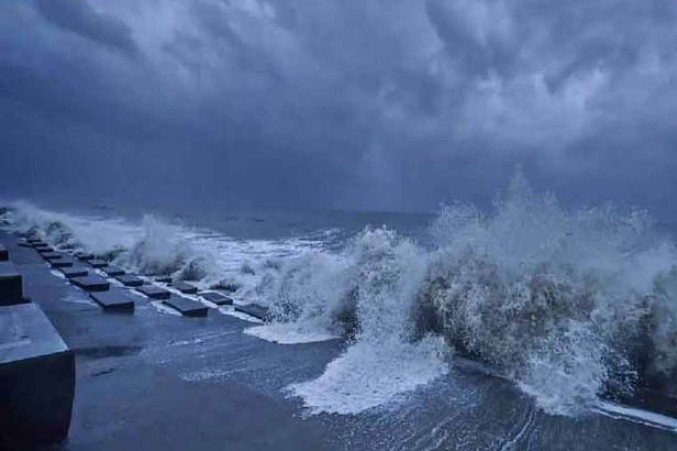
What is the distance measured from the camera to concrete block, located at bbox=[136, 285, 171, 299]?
8578 mm

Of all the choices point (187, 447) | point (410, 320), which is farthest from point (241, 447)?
point (410, 320)

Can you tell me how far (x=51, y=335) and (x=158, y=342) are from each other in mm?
2607

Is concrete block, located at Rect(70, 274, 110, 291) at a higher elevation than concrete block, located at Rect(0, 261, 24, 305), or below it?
below

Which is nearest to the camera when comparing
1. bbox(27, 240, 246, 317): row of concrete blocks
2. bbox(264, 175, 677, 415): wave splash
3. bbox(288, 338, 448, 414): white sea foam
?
bbox(288, 338, 448, 414): white sea foam

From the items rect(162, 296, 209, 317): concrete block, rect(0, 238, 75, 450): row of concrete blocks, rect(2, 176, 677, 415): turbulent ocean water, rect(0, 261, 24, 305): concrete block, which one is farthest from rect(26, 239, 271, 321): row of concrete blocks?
rect(0, 238, 75, 450): row of concrete blocks

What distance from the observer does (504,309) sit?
5.73 metres

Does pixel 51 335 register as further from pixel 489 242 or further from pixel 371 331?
pixel 489 242

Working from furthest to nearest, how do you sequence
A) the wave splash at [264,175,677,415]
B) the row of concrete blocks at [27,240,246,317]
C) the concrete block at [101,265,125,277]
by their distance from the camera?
the concrete block at [101,265,125,277]
the row of concrete blocks at [27,240,246,317]
the wave splash at [264,175,677,415]

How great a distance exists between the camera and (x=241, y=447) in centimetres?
325

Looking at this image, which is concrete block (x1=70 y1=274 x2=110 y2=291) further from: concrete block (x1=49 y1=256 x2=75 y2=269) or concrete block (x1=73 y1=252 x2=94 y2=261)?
concrete block (x1=73 y1=252 x2=94 y2=261)

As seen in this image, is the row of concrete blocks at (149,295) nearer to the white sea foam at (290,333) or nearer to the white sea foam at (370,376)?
the white sea foam at (290,333)

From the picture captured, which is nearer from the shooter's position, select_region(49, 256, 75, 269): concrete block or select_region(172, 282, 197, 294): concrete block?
select_region(172, 282, 197, 294): concrete block

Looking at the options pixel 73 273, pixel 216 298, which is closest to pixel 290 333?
pixel 216 298

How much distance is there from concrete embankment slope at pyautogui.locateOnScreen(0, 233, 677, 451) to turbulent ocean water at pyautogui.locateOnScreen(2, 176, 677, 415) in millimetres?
264
